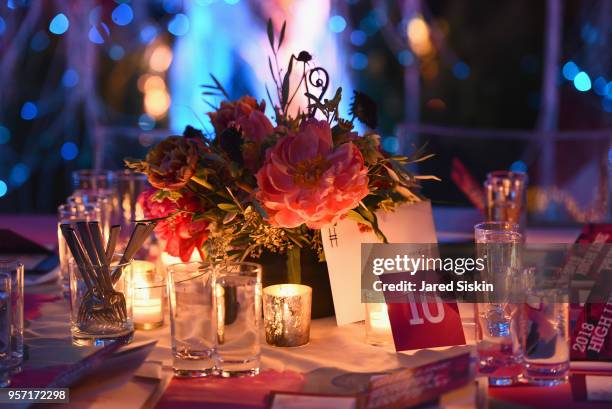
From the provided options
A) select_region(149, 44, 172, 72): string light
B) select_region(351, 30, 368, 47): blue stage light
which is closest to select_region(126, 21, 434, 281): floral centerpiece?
select_region(149, 44, 172, 72): string light

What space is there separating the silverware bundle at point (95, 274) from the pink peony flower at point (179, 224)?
0.12 meters

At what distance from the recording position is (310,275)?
136cm

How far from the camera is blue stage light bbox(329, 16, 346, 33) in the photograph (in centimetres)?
450

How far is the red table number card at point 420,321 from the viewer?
1.20 metres

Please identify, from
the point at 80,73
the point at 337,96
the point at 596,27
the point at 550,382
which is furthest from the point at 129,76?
the point at 550,382

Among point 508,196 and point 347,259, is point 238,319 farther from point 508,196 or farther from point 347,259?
point 508,196

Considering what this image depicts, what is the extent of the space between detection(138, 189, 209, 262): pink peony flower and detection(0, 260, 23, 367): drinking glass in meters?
0.27

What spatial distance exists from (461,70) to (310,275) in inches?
168

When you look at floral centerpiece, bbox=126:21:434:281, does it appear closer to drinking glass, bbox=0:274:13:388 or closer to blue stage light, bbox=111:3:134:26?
drinking glass, bbox=0:274:13:388

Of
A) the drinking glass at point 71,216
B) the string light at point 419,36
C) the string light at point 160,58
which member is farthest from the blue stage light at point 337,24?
the drinking glass at point 71,216

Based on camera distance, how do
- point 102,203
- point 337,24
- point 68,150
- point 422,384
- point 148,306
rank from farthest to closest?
point 68,150 < point 337,24 < point 102,203 < point 148,306 < point 422,384

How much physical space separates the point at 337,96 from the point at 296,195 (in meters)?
0.21

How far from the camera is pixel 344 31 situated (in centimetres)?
452

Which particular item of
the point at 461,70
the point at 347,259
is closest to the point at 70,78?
the point at 461,70
